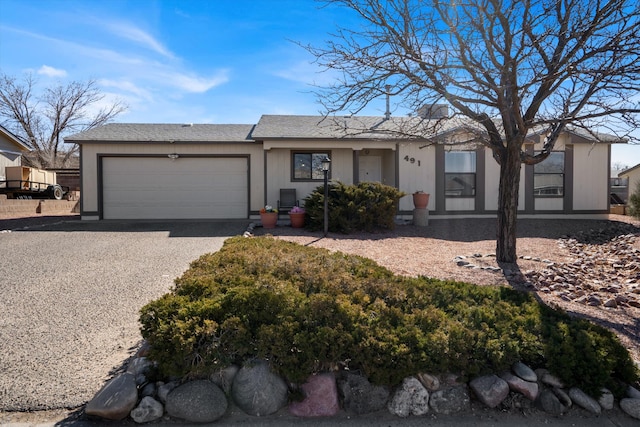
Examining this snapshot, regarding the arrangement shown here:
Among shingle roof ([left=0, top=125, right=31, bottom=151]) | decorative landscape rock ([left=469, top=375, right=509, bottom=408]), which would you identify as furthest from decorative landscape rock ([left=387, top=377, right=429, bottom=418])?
shingle roof ([left=0, top=125, right=31, bottom=151])

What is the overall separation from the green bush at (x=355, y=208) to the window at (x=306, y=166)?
2453 millimetres

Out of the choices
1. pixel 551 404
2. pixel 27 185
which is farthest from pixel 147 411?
pixel 27 185

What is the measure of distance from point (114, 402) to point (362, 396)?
4.94ft

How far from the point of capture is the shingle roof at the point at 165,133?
1304 centimetres

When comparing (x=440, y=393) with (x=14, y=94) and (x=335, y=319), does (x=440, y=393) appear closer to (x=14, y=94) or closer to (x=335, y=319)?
(x=335, y=319)

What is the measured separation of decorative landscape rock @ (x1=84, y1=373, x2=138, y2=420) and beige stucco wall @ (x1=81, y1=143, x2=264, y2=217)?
1092 centimetres

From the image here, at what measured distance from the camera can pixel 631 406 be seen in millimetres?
2639

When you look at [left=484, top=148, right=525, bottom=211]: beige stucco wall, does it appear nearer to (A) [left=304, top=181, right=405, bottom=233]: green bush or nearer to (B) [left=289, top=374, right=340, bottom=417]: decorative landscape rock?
(A) [left=304, top=181, right=405, bottom=233]: green bush

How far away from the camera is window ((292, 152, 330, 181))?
13391 mm

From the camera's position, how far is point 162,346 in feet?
8.55

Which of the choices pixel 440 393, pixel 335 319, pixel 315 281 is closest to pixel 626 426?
pixel 440 393

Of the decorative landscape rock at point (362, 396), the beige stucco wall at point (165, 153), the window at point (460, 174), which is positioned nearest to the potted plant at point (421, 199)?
the window at point (460, 174)

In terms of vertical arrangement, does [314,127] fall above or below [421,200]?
above

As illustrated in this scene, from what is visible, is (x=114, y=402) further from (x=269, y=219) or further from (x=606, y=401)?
(x=269, y=219)
